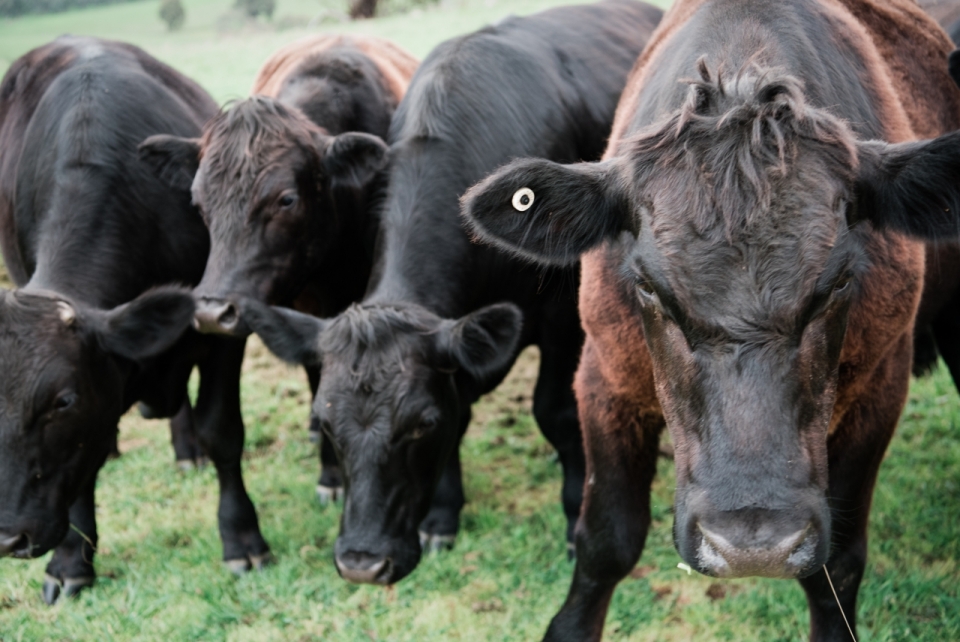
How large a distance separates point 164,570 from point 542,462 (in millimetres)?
2351

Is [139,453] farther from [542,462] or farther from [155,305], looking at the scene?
[542,462]

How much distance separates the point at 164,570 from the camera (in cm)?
498

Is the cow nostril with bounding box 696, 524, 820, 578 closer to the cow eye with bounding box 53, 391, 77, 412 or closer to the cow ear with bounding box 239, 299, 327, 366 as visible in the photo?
the cow ear with bounding box 239, 299, 327, 366

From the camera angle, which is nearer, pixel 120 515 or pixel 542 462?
pixel 120 515

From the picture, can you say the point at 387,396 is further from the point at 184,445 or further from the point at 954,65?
the point at 954,65

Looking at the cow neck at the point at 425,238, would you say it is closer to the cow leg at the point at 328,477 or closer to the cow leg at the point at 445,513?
the cow leg at the point at 445,513

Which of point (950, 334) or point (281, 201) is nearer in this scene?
point (281, 201)

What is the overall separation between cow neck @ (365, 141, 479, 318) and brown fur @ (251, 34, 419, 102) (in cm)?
182

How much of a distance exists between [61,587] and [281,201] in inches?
88.5

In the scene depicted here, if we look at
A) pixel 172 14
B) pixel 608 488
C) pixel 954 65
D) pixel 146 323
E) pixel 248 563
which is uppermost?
pixel 954 65

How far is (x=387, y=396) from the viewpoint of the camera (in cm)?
412

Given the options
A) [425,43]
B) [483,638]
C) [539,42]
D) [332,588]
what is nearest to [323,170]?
[539,42]

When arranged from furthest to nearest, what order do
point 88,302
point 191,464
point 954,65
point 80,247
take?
point 191,464 → point 80,247 → point 88,302 → point 954,65

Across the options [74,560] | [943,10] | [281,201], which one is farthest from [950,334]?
[74,560]
